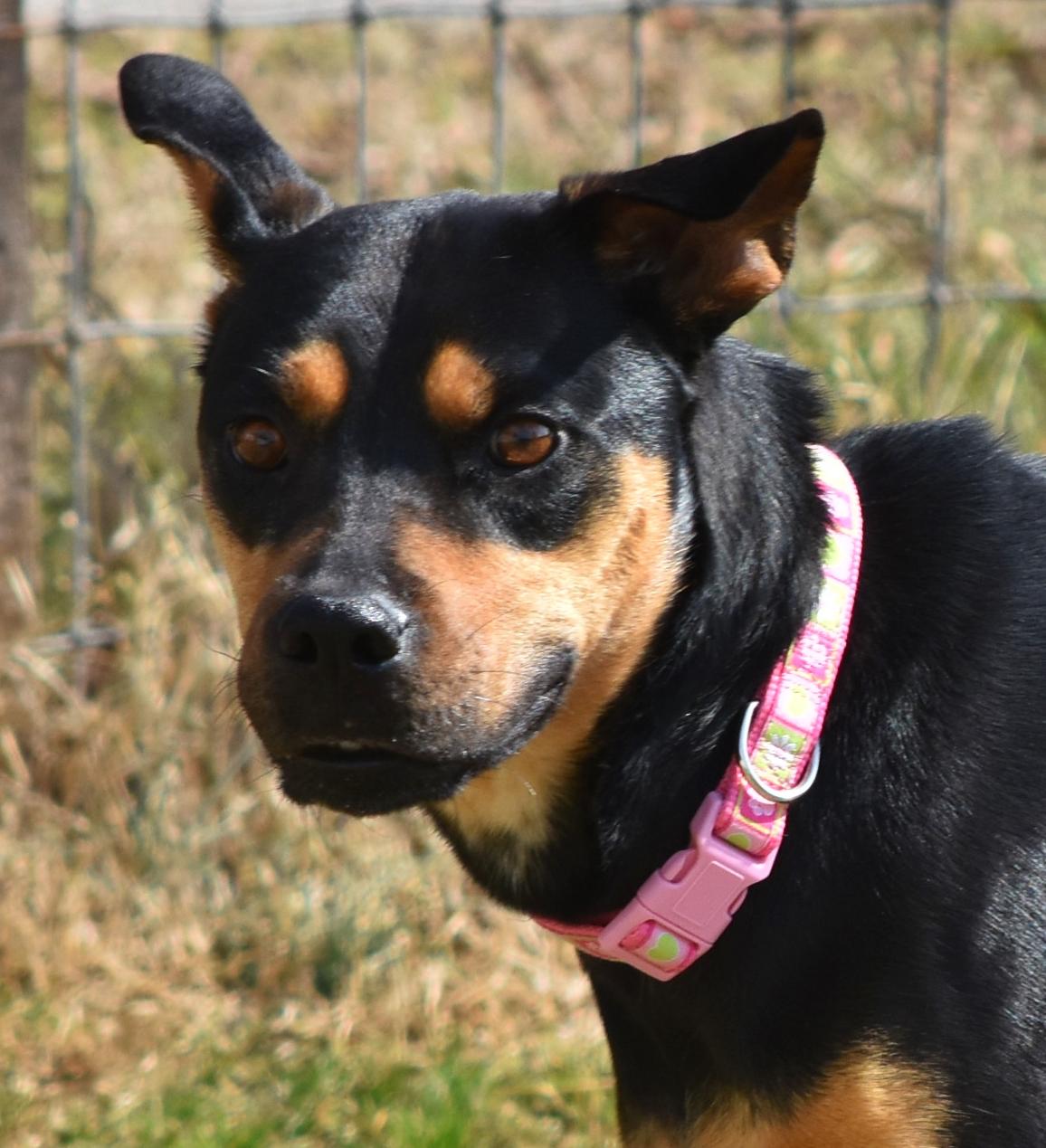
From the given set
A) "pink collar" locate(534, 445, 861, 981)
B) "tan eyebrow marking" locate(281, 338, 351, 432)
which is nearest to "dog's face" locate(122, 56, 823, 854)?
"tan eyebrow marking" locate(281, 338, 351, 432)

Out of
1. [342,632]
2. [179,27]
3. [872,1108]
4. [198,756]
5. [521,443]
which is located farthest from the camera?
[179,27]

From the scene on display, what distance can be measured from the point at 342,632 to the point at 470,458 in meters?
0.38

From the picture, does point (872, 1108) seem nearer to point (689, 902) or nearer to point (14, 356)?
point (689, 902)

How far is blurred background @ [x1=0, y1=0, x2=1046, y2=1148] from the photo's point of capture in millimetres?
4027

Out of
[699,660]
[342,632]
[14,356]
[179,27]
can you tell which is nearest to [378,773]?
[342,632]

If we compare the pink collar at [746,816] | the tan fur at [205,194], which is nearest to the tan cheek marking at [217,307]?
the tan fur at [205,194]

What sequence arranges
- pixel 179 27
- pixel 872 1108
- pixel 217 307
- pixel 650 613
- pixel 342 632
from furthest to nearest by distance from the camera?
pixel 179 27 < pixel 217 307 < pixel 650 613 < pixel 872 1108 < pixel 342 632

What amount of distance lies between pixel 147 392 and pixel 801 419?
2.80 m

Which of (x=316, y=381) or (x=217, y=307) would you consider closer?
(x=316, y=381)

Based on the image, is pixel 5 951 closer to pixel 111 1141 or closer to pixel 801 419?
pixel 111 1141

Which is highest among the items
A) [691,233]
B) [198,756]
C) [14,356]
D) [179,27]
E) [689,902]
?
[691,233]

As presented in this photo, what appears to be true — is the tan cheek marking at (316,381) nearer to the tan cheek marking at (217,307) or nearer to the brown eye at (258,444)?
the brown eye at (258,444)

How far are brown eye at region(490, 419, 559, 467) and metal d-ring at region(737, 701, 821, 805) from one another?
489mm

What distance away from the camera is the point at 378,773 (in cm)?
261
